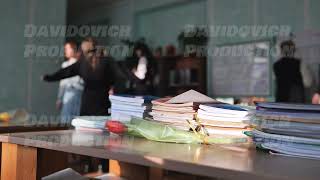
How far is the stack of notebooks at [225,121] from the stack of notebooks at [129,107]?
25 centimetres

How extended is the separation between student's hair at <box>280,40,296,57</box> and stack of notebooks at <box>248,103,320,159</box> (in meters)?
4.06

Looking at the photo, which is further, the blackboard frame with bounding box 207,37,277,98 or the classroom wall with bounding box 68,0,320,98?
the blackboard frame with bounding box 207,37,277,98

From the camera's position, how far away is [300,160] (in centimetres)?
77

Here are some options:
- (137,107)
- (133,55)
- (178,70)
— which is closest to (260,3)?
(178,70)

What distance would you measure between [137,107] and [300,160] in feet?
2.07

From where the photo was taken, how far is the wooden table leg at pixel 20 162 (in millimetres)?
1053

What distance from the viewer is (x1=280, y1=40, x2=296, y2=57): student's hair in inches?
186

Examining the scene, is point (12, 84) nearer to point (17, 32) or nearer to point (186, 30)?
point (17, 32)

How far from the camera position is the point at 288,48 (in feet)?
15.5

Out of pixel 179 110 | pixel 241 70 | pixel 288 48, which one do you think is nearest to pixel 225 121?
pixel 179 110

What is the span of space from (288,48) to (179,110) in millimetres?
4004

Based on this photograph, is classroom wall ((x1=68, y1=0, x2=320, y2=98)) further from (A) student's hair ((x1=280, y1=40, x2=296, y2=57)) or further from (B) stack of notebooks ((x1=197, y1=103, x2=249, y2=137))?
(B) stack of notebooks ((x1=197, y1=103, x2=249, y2=137))

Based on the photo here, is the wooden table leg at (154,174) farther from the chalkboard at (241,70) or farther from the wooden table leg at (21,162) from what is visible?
the chalkboard at (241,70)

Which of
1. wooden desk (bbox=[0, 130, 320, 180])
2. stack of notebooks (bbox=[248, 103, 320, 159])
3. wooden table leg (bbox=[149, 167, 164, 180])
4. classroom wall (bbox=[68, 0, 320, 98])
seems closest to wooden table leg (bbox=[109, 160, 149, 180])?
wooden table leg (bbox=[149, 167, 164, 180])
